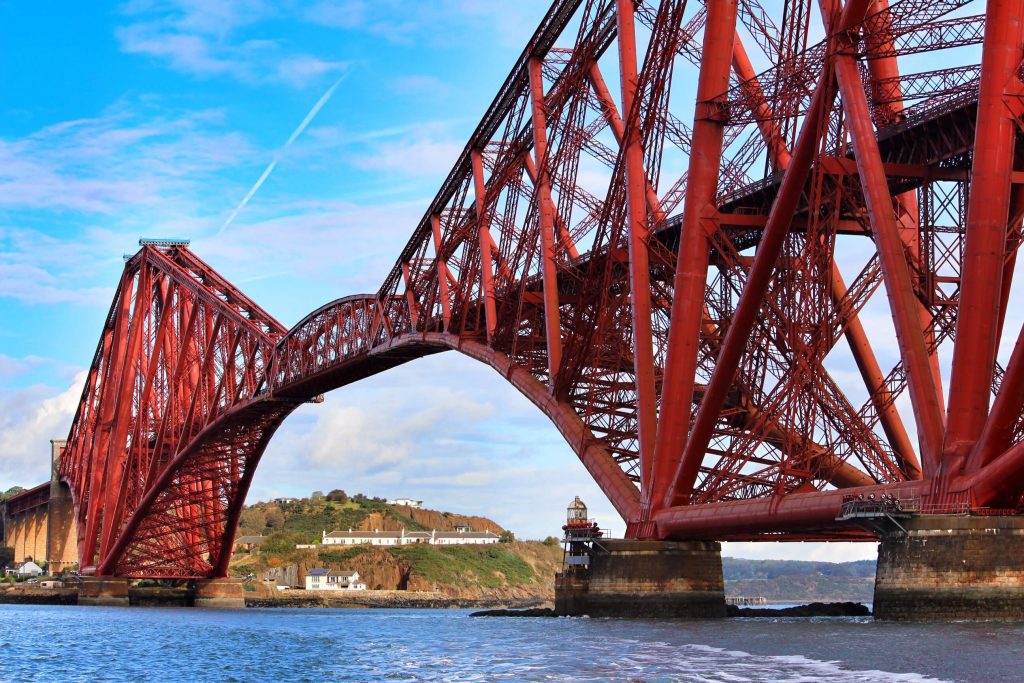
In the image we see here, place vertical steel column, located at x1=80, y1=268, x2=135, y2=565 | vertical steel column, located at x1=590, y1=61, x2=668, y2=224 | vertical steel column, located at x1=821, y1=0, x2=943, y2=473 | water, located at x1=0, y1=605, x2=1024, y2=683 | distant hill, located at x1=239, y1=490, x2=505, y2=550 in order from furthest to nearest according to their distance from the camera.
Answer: distant hill, located at x1=239, y1=490, x2=505, y2=550, vertical steel column, located at x1=80, y1=268, x2=135, y2=565, vertical steel column, located at x1=590, y1=61, x2=668, y2=224, vertical steel column, located at x1=821, y1=0, x2=943, y2=473, water, located at x1=0, y1=605, x2=1024, y2=683

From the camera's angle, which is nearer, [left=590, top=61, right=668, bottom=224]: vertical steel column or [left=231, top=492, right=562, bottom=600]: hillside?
[left=590, top=61, right=668, bottom=224]: vertical steel column

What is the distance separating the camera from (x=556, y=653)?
33250 mm

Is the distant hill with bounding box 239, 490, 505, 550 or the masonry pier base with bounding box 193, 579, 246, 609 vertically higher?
the distant hill with bounding box 239, 490, 505, 550

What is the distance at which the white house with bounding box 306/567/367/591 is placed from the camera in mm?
137500

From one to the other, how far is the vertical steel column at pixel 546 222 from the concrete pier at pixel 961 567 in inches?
861

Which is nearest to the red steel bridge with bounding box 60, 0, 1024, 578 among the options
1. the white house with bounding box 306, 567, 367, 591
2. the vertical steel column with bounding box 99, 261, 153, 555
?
the vertical steel column with bounding box 99, 261, 153, 555

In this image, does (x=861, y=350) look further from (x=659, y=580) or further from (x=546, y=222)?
(x=546, y=222)

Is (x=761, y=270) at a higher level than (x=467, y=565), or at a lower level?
higher

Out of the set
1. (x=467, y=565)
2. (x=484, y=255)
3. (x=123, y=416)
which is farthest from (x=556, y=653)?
(x=467, y=565)

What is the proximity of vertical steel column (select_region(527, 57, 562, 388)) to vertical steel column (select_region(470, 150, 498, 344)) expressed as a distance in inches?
190

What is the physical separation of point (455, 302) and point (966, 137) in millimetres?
33574

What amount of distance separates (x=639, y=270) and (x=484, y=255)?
57.7ft

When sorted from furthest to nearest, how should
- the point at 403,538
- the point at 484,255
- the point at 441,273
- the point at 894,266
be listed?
the point at 403,538
the point at 441,273
the point at 484,255
the point at 894,266

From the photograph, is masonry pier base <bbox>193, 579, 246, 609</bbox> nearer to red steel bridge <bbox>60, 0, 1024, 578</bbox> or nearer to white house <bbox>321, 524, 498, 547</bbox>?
red steel bridge <bbox>60, 0, 1024, 578</bbox>
